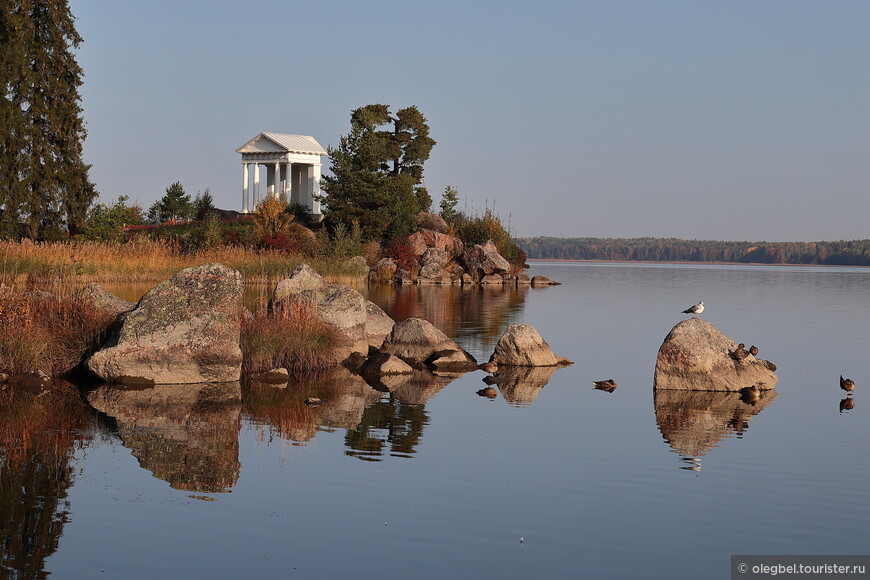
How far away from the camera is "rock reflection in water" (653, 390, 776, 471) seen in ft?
43.8

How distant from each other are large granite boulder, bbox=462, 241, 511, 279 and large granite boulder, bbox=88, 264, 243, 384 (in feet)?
160

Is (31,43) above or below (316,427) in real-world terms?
above

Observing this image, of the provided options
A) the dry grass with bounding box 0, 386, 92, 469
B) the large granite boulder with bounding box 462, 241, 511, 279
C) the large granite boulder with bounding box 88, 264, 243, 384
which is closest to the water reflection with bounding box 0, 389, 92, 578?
the dry grass with bounding box 0, 386, 92, 469

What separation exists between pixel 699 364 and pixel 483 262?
48.8 m

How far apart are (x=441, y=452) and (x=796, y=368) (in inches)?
478

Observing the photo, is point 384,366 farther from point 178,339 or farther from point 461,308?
point 461,308

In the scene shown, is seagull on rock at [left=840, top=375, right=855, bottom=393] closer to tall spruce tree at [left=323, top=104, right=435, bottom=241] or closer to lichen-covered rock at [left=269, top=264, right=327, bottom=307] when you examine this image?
lichen-covered rock at [left=269, top=264, right=327, bottom=307]

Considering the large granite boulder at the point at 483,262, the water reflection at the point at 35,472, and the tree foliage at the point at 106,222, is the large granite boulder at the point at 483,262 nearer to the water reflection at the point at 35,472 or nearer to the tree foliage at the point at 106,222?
the tree foliage at the point at 106,222

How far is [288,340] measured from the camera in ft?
64.2

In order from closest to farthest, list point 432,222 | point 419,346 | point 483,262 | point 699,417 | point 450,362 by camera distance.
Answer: point 699,417 → point 450,362 → point 419,346 → point 483,262 → point 432,222

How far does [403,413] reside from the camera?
1545 cm

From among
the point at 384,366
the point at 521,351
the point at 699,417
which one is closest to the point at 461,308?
the point at 521,351

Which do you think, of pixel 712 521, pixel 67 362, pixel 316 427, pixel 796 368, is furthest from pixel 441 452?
pixel 796 368

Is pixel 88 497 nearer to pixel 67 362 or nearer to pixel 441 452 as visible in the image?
pixel 441 452
